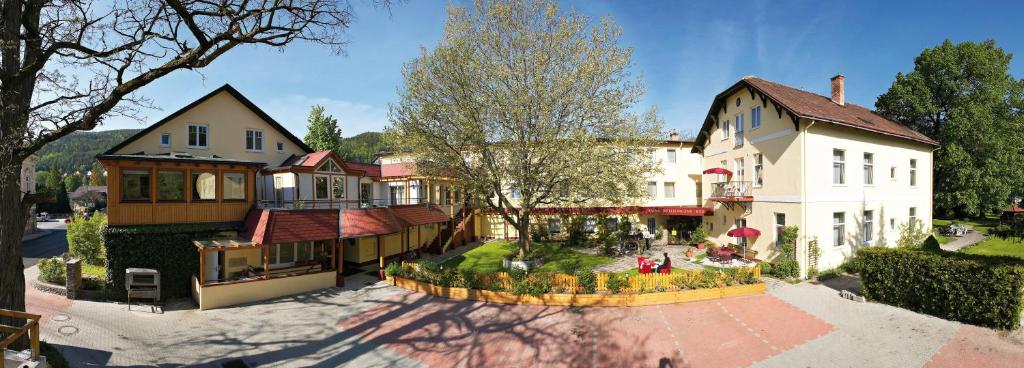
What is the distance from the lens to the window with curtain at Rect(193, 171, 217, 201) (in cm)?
1693

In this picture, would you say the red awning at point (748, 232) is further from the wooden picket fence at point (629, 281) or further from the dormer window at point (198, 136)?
the dormer window at point (198, 136)

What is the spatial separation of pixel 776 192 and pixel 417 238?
2007cm

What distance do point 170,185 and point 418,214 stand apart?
11.0 meters

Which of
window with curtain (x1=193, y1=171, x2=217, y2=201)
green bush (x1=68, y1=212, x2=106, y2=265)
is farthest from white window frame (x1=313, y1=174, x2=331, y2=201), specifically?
green bush (x1=68, y1=212, x2=106, y2=265)

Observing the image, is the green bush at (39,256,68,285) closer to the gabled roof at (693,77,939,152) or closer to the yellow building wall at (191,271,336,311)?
the yellow building wall at (191,271,336,311)

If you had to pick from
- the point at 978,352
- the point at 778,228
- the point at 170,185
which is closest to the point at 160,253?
→ the point at 170,185

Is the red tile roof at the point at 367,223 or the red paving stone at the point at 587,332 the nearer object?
the red paving stone at the point at 587,332

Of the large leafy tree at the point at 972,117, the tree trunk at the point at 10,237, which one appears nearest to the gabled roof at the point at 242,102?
the tree trunk at the point at 10,237

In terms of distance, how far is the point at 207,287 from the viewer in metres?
14.5

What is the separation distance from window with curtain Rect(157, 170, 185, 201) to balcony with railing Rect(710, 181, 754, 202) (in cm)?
2572

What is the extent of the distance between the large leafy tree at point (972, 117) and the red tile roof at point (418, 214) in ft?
122

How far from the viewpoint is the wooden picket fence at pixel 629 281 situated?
1426 cm

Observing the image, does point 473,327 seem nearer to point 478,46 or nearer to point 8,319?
point 8,319

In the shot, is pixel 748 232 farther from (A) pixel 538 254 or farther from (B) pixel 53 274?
(B) pixel 53 274
